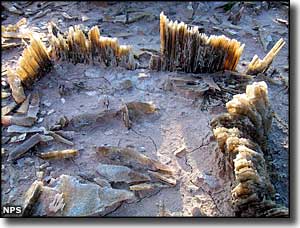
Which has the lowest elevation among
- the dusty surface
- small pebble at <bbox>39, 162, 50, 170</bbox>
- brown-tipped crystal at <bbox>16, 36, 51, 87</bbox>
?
small pebble at <bbox>39, 162, 50, 170</bbox>

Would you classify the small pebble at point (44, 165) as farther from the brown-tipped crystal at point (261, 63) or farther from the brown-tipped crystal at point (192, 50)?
the brown-tipped crystal at point (261, 63)

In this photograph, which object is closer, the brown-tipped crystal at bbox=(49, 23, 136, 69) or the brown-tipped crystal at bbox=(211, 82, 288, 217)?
the brown-tipped crystal at bbox=(211, 82, 288, 217)

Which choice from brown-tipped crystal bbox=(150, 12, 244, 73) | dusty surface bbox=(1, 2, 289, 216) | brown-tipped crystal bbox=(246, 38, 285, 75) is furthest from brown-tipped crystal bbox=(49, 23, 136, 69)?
brown-tipped crystal bbox=(246, 38, 285, 75)

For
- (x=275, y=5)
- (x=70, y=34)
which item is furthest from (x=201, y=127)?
(x=275, y=5)

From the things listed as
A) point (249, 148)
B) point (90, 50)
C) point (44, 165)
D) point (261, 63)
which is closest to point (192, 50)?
point (261, 63)

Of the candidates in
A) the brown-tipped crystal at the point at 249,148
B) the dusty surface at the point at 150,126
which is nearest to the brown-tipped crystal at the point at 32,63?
the dusty surface at the point at 150,126

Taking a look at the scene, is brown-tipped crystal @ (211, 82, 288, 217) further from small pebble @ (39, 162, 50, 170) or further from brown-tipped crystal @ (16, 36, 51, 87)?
brown-tipped crystal @ (16, 36, 51, 87)

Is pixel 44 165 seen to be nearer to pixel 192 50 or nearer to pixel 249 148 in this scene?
pixel 249 148

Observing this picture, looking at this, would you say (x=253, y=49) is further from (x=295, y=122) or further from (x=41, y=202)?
(x=41, y=202)
